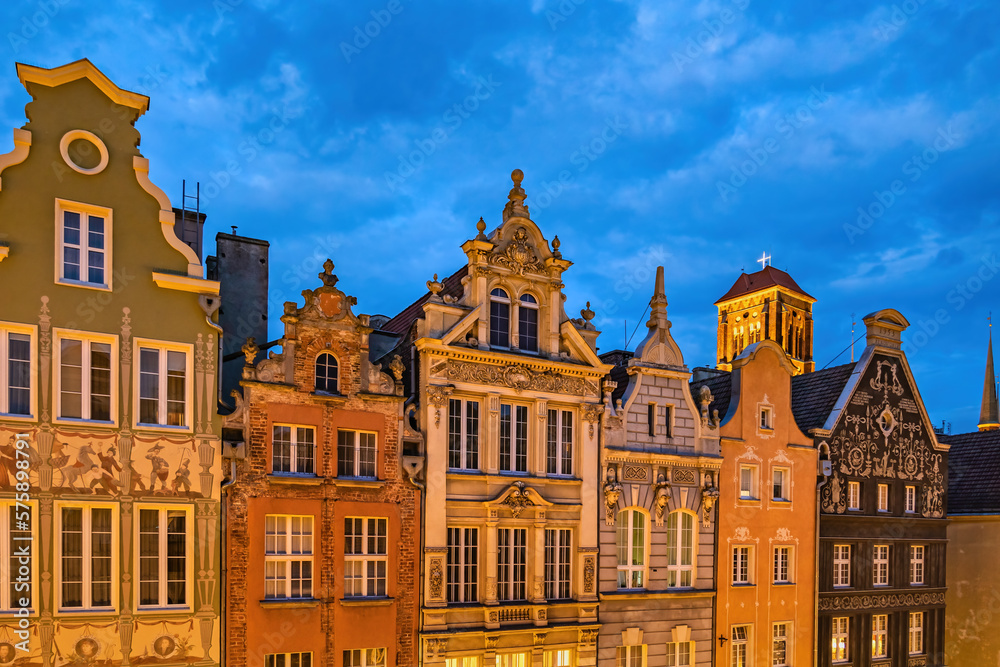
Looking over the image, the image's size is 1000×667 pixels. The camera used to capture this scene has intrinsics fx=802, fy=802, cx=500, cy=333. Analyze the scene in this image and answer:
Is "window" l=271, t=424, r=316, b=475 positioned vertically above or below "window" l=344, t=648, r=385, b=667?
above

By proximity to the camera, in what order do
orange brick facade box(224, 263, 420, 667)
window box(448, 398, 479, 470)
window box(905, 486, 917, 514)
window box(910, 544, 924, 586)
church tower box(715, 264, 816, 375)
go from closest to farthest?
1. orange brick facade box(224, 263, 420, 667)
2. window box(448, 398, 479, 470)
3. window box(905, 486, 917, 514)
4. window box(910, 544, 924, 586)
5. church tower box(715, 264, 816, 375)

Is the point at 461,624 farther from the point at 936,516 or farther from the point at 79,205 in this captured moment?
the point at 936,516

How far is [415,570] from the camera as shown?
79.6ft

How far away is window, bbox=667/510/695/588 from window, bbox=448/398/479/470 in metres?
8.17

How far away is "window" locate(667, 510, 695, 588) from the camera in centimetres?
2919

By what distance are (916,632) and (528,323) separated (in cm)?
2394

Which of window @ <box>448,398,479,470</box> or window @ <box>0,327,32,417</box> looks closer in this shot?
window @ <box>0,327,32,417</box>

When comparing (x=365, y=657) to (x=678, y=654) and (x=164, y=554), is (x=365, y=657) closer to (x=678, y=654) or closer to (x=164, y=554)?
(x=164, y=554)

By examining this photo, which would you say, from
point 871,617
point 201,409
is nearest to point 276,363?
point 201,409

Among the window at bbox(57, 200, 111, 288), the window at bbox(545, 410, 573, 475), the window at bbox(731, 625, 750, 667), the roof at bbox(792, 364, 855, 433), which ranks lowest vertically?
the window at bbox(731, 625, 750, 667)

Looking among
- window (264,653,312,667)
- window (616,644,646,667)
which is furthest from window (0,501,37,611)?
window (616,644,646,667)

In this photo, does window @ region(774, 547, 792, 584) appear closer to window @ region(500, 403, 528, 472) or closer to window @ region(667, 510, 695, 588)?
window @ region(667, 510, 695, 588)

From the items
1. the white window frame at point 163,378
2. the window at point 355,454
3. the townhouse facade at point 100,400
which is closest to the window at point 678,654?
the window at point 355,454

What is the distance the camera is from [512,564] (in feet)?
85.4
